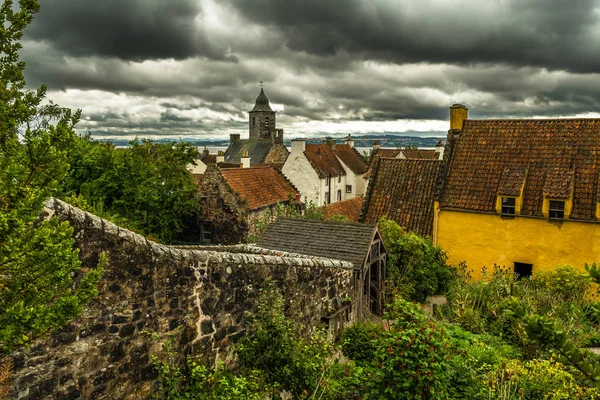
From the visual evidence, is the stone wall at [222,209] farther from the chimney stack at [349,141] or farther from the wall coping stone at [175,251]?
the chimney stack at [349,141]

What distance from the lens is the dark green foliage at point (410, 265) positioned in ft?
46.9

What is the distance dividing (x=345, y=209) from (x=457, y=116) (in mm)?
8087

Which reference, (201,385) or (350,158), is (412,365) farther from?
(350,158)

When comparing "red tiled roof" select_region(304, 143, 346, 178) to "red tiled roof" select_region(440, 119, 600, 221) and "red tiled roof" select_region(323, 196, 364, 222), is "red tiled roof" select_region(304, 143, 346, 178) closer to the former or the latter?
"red tiled roof" select_region(323, 196, 364, 222)

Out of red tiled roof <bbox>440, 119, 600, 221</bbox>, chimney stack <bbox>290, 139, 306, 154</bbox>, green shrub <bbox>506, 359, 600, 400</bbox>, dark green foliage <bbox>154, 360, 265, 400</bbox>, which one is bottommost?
green shrub <bbox>506, 359, 600, 400</bbox>

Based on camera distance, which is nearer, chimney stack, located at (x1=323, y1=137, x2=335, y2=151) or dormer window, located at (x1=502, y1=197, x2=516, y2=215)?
dormer window, located at (x1=502, y1=197, x2=516, y2=215)

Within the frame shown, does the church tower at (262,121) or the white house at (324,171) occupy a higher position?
the church tower at (262,121)

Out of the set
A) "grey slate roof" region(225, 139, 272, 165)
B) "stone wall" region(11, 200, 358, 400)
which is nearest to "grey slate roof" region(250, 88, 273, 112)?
"grey slate roof" region(225, 139, 272, 165)

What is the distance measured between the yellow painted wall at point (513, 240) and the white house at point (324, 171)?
640 inches

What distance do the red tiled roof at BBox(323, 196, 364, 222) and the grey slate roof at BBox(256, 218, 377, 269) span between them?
8.54 m

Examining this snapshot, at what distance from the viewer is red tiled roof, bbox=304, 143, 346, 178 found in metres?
38.9

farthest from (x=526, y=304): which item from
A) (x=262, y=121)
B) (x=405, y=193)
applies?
(x=262, y=121)

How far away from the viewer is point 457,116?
20.0 metres

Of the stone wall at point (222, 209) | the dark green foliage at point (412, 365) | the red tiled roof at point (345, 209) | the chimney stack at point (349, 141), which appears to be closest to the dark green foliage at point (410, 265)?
the red tiled roof at point (345, 209)
